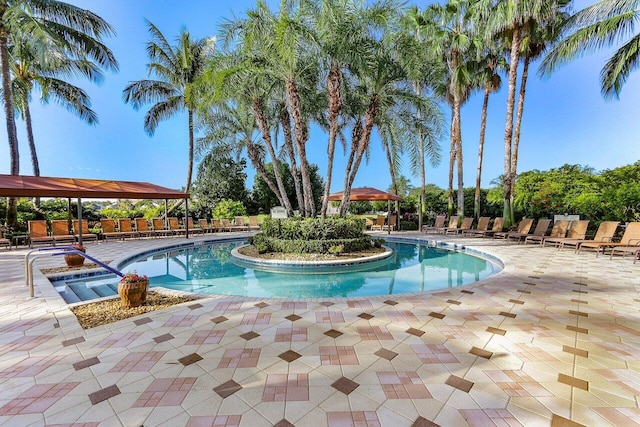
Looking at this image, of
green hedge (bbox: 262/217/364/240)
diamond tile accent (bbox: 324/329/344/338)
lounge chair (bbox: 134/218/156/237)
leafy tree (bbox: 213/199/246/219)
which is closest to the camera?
diamond tile accent (bbox: 324/329/344/338)

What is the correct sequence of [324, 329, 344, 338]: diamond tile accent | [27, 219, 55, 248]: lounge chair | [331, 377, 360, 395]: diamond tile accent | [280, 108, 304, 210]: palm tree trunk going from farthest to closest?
[280, 108, 304, 210]: palm tree trunk
[27, 219, 55, 248]: lounge chair
[324, 329, 344, 338]: diamond tile accent
[331, 377, 360, 395]: diamond tile accent

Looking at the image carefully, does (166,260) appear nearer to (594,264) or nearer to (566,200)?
(594,264)

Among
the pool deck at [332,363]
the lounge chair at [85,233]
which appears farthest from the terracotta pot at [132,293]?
the lounge chair at [85,233]

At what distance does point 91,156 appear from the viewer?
56188 mm

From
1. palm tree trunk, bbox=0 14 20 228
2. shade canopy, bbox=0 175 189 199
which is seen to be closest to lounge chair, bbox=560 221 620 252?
shade canopy, bbox=0 175 189 199

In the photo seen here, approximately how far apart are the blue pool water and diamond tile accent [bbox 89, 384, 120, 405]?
3867mm

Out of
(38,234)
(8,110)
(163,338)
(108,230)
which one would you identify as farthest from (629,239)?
(8,110)

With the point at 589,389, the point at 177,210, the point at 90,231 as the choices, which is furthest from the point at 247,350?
the point at 177,210

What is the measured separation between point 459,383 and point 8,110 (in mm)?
17701

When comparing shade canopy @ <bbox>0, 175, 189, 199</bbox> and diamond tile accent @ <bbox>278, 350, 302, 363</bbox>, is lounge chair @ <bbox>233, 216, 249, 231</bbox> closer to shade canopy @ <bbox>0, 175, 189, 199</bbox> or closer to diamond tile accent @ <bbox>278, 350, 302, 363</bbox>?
shade canopy @ <bbox>0, 175, 189, 199</bbox>

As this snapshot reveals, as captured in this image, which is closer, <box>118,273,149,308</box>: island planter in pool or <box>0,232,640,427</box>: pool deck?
<box>0,232,640,427</box>: pool deck

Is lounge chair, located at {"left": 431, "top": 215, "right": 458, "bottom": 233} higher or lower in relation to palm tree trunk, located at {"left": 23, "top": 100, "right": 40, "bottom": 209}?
lower

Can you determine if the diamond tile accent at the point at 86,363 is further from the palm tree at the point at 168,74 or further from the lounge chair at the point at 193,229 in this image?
the palm tree at the point at 168,74

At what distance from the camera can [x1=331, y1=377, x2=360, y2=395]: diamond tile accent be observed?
8.61ft
